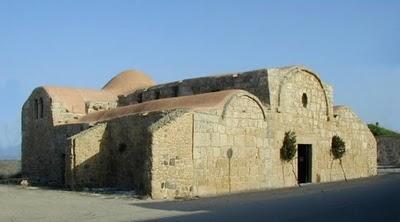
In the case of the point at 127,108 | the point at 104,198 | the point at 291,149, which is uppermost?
the point at 127,108

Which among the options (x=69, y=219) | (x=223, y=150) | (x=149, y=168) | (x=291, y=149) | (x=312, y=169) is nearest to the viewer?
(x=69, y=219)

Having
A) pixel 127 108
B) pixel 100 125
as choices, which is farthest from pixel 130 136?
pixel 127 108

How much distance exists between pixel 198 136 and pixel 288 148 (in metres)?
6.16

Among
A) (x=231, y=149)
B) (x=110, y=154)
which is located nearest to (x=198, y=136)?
(x=231, y=149)

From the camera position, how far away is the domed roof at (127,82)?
119 feet

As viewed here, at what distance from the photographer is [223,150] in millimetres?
20953

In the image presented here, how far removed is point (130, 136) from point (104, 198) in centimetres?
437

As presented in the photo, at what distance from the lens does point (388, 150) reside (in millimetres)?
45594

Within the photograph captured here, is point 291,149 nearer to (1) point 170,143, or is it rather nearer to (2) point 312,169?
(2) point 312,169

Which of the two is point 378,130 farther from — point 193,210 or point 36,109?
point 193,210

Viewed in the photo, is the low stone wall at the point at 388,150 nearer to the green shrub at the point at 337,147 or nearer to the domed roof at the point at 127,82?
the green shrub at the point at 337,147

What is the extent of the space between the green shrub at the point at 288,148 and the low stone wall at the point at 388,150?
906 inches

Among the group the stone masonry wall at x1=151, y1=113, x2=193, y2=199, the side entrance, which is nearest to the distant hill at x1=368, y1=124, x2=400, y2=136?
the side entrance

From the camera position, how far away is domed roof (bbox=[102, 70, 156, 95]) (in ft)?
119
